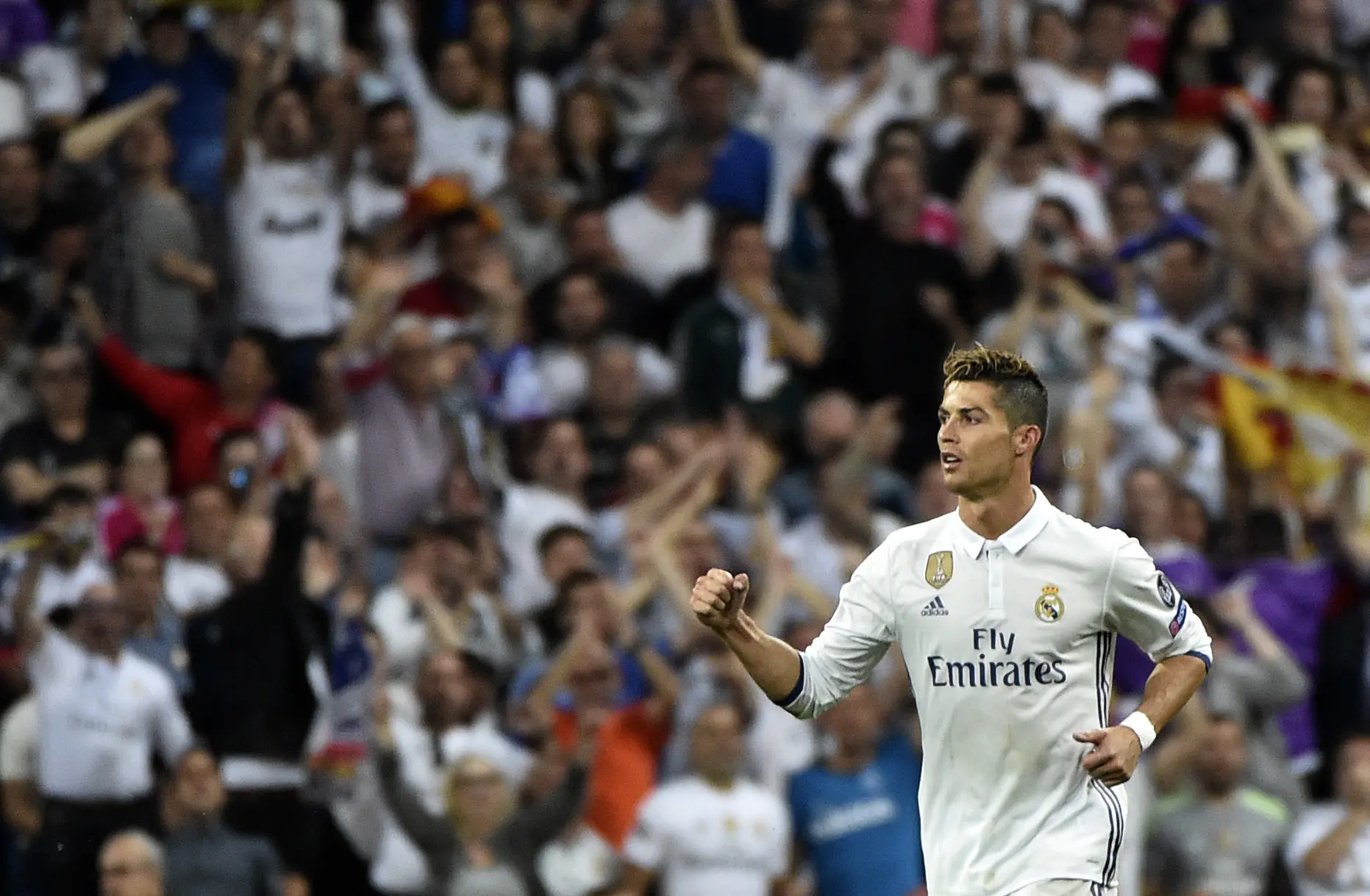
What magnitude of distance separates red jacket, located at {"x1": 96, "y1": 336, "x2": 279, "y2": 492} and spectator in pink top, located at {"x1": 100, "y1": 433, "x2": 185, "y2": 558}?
399 millimetres

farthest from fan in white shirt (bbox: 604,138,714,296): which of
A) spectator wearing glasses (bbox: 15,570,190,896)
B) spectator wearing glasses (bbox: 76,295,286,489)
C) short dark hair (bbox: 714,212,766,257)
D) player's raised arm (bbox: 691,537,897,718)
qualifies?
player's raised arm (bbox: 691,537,897,718)

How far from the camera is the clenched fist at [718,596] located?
22.4ft

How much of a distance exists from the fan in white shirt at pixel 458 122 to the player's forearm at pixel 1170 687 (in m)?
7.99

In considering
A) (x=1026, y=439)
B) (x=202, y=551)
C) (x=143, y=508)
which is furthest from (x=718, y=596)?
(x=143, y=508)

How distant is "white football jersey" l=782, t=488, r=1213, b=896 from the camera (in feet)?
23.0

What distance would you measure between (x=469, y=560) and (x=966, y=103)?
4845mm

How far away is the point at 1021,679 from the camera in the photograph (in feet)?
23.0

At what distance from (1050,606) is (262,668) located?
5.10 meters

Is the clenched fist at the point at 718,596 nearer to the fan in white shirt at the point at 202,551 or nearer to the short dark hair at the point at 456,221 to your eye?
the fan in white shirt at the point at 202,551

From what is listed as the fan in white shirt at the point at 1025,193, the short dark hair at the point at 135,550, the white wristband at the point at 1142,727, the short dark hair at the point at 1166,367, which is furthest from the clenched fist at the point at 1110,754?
the fan in white shirt at the point at 1025,193

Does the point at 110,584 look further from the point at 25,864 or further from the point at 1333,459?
the point at 1333,459

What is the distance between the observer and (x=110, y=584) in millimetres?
11445

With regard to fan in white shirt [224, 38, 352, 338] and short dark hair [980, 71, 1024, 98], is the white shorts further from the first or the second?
short dark hair [980, 71, 1024, 98]

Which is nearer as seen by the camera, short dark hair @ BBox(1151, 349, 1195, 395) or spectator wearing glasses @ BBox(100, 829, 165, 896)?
spectator wearing glasses @ BBox(100, 829, 165, 896)
